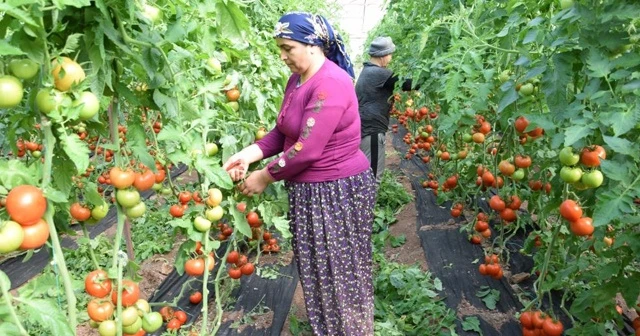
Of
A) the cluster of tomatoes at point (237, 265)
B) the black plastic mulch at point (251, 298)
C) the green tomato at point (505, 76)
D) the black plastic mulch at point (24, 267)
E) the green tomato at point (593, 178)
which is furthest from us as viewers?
the black plastic mulch at point (24, 267)

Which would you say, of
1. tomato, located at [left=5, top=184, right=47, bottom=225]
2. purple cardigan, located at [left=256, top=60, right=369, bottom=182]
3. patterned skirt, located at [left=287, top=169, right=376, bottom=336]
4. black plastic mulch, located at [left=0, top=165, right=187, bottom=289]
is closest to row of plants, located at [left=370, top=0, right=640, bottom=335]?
purple cardigan, located at [left=256, top=60, right=369, bottom=182]

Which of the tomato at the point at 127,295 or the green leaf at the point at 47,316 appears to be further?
the tomato at the point at 127,295

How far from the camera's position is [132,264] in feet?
4.20

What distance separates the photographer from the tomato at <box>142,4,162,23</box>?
3.59 ft

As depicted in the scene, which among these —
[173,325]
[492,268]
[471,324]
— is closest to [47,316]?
[173,325]

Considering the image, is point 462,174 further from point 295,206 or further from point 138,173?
point 138,173

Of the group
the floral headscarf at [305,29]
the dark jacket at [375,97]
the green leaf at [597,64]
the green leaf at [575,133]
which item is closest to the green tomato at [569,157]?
the green leaf at [575,133]

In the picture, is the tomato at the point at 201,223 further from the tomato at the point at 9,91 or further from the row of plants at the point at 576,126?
the row of plants at the point at 576,126

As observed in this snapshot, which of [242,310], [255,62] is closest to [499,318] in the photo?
[242,310]

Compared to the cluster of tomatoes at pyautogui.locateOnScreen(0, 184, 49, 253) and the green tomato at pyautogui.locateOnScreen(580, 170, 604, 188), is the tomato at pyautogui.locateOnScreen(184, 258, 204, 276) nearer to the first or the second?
the cluster of tomatoes at pyautogui.locateOnScreen(0, 184, 49, 253)

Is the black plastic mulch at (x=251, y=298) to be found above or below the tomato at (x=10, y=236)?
below

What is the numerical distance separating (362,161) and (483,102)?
2.02 feet

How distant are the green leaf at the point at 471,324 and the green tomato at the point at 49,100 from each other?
7.10 ft

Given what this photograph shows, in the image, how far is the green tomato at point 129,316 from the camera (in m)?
1.15
